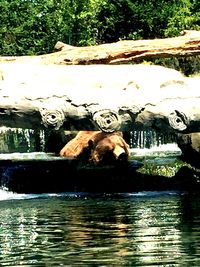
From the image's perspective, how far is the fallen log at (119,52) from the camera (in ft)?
55.3

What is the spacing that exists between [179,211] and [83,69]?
12.1ft

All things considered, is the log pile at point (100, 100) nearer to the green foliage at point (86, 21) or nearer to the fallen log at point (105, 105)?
the fallen log at point (105, 105)

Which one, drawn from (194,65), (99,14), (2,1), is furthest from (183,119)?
(2,1)

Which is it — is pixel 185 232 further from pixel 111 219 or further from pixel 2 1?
pixel 2 1

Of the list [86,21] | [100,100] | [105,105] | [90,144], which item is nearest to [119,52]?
[90,144]

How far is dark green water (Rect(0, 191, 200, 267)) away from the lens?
786 cm

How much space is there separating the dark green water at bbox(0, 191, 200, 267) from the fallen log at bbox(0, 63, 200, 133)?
1.30 metres

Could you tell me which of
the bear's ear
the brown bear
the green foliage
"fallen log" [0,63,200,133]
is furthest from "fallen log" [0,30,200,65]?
the green foliage

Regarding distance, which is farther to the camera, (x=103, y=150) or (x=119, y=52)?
(x=103, y=150)

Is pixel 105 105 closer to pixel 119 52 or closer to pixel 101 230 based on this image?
pixel 101 230

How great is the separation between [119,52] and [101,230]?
7.84 meters

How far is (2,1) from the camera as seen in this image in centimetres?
5103

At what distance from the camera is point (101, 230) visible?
9.94 meters

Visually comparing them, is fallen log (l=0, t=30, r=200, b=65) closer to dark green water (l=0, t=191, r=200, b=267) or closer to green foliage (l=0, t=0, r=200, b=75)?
dark green water (l=0, t=191, r=200, b=267)
